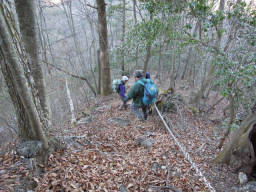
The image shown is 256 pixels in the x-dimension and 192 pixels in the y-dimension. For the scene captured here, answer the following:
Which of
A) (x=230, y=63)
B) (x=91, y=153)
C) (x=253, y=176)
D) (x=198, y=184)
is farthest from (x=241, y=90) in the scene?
(x=91, y=153)

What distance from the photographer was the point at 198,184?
2986 mm

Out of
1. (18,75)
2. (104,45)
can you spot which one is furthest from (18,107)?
(104,45)

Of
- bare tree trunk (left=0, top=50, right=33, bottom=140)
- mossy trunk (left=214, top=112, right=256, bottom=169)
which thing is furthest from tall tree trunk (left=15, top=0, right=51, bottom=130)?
mossy trunk (left=214, top=112, right=256, bottom=169)

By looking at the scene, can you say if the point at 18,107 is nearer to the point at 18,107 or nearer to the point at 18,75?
the point at 18,107

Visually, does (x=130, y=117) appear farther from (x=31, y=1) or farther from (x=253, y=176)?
(x=31, y=1)

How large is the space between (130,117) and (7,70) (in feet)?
16.8

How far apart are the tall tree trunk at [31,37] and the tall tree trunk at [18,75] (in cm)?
36

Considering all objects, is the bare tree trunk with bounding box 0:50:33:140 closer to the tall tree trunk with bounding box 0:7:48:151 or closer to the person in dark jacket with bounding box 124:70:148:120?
the tall tree trunk with bounding box 0:7:48:151

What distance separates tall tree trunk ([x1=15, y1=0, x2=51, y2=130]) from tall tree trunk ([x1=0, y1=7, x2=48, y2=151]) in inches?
14.3

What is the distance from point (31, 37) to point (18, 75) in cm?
118

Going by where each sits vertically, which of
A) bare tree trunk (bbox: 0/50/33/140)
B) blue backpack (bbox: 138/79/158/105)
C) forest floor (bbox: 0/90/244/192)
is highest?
bare tree trunk (bbox: 0/50/33/140)

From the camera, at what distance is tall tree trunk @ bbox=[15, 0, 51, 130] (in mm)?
2713

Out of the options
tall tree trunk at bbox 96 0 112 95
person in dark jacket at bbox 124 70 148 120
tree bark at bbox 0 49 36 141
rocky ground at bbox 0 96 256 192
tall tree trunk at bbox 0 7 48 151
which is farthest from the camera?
tall tree trunk at bbox 96 0 112 95

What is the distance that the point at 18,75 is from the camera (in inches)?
78.8
